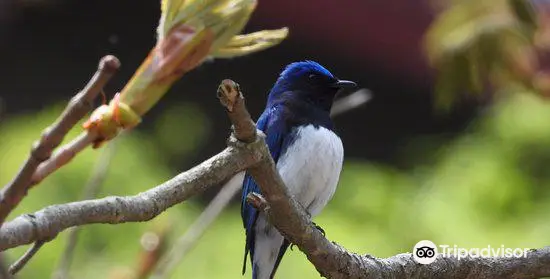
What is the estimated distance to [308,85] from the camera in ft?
5.22

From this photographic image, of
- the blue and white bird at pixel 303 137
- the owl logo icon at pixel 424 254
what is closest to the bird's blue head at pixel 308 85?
the blue and white bird at pixel 303 137

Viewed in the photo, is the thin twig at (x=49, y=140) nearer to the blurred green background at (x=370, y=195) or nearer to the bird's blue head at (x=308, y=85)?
the bird's blue head at (x=308, y=85)

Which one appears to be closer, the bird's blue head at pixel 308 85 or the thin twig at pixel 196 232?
the thin twig at pixel 196 232

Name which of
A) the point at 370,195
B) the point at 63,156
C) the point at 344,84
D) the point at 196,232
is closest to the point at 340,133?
the point at 370,195

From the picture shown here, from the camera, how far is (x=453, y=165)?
2.59 meters

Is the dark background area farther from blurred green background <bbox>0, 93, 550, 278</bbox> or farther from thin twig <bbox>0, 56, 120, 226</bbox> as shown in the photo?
thin twig <bbox>0, 56, 120, 226</bbox>

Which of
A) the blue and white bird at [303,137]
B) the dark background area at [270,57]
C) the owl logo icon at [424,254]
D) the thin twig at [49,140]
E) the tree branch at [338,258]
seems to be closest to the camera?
the thin twig at [49,140]

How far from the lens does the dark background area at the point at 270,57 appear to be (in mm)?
1973

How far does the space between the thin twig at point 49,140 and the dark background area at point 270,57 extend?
1.00m

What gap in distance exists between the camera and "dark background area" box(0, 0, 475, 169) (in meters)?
1.97

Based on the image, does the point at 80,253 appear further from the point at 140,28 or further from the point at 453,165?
the point at 453,165

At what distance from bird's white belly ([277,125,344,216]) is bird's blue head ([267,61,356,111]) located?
0.16ft

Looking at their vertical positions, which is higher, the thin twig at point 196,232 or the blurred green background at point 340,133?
the blurred green background at point 340,133

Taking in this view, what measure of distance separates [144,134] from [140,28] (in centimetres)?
41
